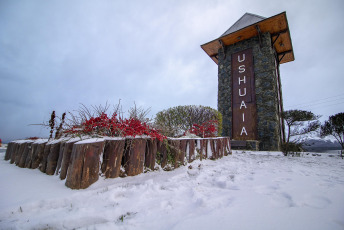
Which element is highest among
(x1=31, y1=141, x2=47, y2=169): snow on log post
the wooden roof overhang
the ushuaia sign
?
the wooden roof overhang

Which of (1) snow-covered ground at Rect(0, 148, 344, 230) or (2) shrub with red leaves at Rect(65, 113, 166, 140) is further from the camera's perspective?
(2) shrub with red leaves at Rect(65, 113, 166, 140)

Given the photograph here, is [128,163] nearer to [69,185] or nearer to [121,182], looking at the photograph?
[121,182]

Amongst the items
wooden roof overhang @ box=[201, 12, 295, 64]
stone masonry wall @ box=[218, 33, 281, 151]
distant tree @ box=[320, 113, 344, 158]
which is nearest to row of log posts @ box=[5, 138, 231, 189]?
stone masonry wall @ box=[218, 33, 281, 151]

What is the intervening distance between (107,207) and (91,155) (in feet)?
1.72

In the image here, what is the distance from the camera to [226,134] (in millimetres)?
7641

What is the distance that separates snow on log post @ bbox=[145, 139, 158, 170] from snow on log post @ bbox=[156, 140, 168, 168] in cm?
14

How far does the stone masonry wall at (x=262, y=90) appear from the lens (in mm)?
6555

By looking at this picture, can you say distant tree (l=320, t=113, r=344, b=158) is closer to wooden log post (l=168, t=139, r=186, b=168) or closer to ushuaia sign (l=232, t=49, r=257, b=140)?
ushuaia sign (l=232, t=49, r=257, b=140)

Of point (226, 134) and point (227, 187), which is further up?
point (226, 134)

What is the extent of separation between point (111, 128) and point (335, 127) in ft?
26.3

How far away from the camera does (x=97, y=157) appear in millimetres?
1430

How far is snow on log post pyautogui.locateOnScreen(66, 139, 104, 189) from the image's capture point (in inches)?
50.7

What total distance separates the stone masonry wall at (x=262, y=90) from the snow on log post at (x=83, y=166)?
7101 millimetres

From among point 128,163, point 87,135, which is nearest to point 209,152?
point 128,163
